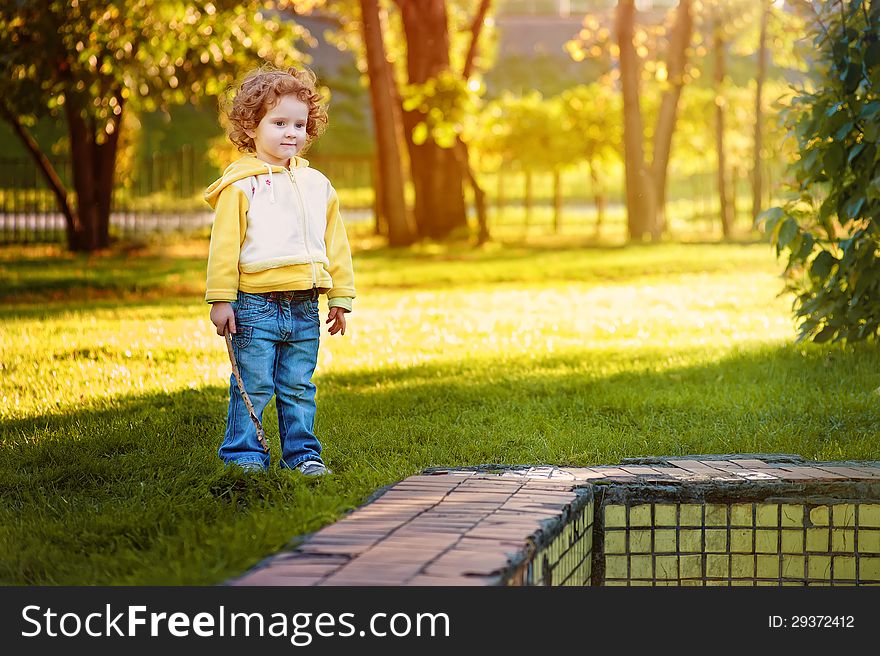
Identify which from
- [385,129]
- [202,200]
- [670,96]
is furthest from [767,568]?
[670,96]

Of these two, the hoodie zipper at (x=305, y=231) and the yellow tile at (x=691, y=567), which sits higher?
the hoodie zipper at (x=305, y=231)

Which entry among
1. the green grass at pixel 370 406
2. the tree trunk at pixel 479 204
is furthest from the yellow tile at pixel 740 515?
the tree trunk at pixel 479 204

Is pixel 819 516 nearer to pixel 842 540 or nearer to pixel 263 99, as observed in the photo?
pixel 842 540

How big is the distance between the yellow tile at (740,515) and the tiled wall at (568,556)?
487mm

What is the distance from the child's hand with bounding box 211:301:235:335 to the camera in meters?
4.66

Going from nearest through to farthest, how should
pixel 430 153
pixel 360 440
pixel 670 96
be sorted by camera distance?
pixel 360 440
pixel 430 153
pixel 670 96

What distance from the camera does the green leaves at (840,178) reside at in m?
6.84

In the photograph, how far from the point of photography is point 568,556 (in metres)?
3.79

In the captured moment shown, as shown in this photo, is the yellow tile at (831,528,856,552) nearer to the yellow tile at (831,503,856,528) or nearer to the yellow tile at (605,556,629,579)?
the yellow tile at (831,503,856,528)

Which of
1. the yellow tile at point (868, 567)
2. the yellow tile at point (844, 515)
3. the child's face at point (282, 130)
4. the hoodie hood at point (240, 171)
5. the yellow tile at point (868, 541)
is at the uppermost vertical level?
the child's face at point (282, 130)

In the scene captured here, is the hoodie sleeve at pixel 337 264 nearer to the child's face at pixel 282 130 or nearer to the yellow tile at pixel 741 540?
the child's face at pixel 282 130

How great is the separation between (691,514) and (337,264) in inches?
67.2

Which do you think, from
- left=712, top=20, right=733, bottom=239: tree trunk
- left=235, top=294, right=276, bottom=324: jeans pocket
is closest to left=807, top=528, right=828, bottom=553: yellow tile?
left=235, top=294, right=276, bottom=324: jeans pocket

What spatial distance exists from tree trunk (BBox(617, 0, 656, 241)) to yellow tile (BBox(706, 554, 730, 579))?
20008 millimetres
